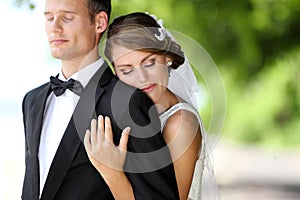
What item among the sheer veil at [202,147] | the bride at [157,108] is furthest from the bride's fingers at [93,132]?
the sheer veil at [202,147]

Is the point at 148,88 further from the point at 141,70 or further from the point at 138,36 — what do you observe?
the point at 138,36

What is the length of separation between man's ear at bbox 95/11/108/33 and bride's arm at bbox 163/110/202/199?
397mm

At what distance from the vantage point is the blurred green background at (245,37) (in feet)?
14.6

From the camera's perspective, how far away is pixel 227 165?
10.1 metres

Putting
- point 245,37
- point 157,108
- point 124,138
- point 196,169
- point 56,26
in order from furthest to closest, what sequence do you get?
point 245,37, point 196,169, point 157,108, point 56,26, point 124,138

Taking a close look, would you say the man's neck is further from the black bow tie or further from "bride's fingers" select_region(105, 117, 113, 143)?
"bride's fingers" select_region(105, 117, 113, 143)

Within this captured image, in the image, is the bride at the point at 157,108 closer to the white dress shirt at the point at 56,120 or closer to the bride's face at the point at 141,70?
the bride's face at the point at 141,70

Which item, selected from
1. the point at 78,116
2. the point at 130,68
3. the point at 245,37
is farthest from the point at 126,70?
the point at 245,37

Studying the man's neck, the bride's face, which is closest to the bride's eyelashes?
the bride's face

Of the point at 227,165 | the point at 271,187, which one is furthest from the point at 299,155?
the point at 227,165

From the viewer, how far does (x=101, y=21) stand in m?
2.82

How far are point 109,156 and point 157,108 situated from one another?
12.5 inches

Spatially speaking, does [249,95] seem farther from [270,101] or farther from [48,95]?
[48,95]

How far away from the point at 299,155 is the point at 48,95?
985cm
